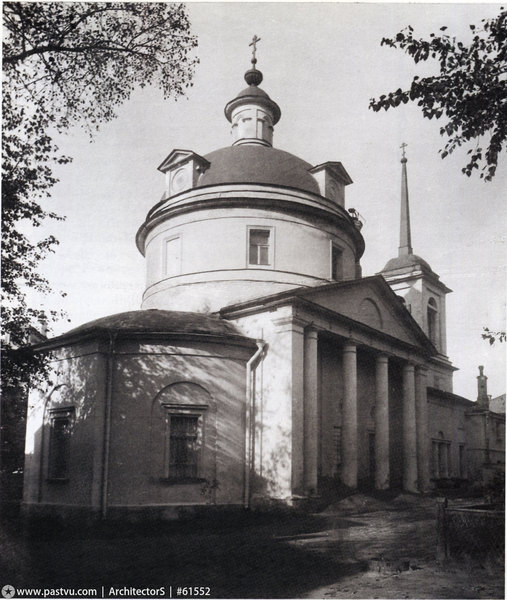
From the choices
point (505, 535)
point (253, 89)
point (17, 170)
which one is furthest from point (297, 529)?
point (253, 89)

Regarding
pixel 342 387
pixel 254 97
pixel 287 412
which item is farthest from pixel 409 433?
pixel 254 97

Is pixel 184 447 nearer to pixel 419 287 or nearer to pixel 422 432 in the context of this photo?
pixel 422 432

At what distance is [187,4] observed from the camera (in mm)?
10375

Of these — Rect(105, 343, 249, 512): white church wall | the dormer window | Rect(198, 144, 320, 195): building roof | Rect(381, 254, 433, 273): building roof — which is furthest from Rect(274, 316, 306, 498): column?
the dormer window

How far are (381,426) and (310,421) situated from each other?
4.47m

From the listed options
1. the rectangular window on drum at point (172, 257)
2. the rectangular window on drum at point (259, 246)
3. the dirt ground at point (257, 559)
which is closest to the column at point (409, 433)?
the dirt ground at point (257, 559)

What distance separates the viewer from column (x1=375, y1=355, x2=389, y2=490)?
769 inches

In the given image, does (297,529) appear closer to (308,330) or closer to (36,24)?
(308,330)

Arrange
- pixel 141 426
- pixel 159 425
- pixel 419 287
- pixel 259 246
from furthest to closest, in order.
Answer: pixel 419 287, pixel 259 246, pixel 159 425, pixel 141 426

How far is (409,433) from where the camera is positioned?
2184cm

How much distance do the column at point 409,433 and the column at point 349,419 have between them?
4.35m

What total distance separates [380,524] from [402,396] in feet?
30.4

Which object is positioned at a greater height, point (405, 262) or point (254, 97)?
point (254, 97)

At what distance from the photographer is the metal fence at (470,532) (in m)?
8.89
